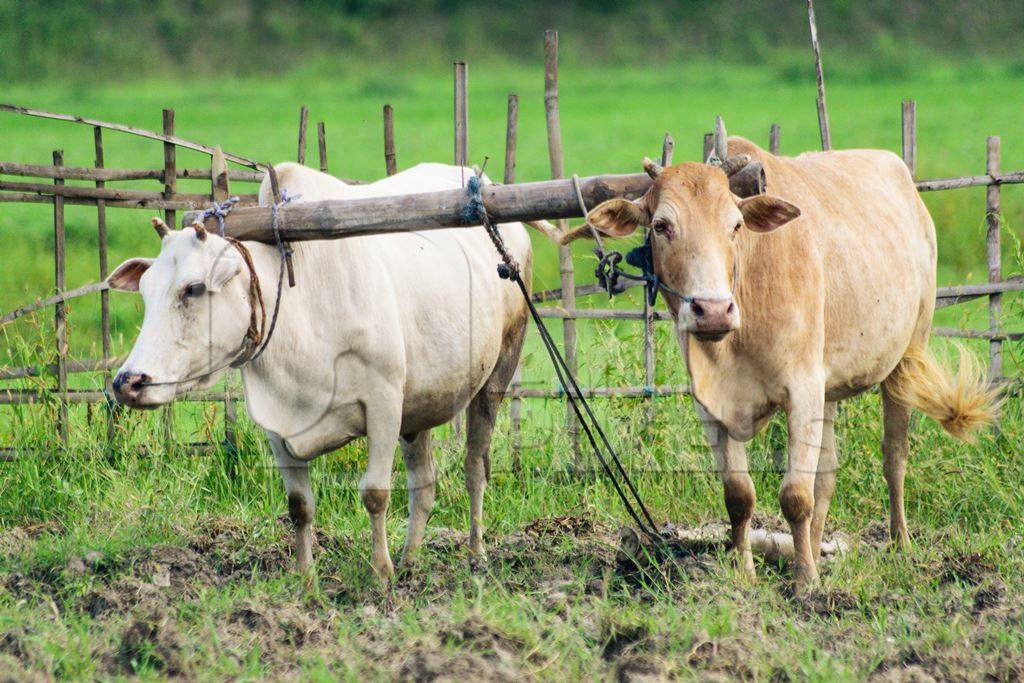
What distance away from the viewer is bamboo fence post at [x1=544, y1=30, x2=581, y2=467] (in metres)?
6.45

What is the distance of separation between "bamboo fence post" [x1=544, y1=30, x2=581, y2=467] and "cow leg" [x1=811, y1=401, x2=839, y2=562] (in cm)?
140

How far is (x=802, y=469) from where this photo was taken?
15.2ft

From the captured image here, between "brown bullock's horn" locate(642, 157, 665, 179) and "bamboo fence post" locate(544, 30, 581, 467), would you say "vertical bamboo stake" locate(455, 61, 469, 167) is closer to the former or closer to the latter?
"bamboo fence post" locate(544, 30, 581, 467)

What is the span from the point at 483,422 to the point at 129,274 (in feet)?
6.08

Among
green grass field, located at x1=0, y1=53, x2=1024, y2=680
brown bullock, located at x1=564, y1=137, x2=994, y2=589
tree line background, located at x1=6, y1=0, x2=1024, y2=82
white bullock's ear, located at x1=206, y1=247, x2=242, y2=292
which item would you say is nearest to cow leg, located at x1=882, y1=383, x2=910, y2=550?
brown bullock, located at x1=564, y1=137, x2=994, y2=589

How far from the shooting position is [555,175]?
6652 millimetres

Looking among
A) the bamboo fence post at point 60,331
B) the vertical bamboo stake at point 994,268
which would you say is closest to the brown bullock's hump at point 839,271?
the vertical bamboo stake at point 994,268

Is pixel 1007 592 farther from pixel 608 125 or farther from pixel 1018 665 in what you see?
pixel 608 125

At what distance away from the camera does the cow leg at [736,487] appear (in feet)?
15.7

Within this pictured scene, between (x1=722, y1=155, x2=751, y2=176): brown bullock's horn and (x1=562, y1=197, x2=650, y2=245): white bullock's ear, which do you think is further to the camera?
(x1=722, y1=155, x2=751, y2=176): brown bullock's horn

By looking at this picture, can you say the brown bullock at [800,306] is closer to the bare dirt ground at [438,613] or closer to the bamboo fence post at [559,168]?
the bare dirt ground at [438,613]

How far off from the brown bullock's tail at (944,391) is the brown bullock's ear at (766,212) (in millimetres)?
1587

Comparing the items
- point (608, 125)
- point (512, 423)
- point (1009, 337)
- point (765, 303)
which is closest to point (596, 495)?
point (512, 423)

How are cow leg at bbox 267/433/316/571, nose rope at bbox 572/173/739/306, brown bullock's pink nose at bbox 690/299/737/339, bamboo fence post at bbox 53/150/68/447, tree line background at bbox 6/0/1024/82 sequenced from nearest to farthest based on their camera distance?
brown bullock's pink nose at bbox 690/299/737/339 → nose rope at bbox 572/173/739/306 → cow leg at bbox 267/433/316/571 → bamboo fence post at bbox 53/150/68/447 → tree line background at bbox 6/0/1024/82
